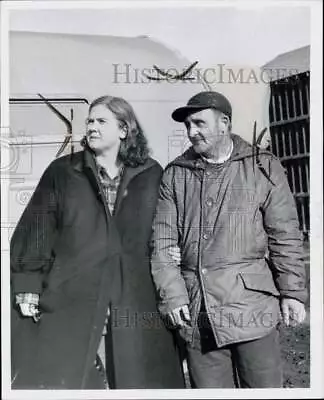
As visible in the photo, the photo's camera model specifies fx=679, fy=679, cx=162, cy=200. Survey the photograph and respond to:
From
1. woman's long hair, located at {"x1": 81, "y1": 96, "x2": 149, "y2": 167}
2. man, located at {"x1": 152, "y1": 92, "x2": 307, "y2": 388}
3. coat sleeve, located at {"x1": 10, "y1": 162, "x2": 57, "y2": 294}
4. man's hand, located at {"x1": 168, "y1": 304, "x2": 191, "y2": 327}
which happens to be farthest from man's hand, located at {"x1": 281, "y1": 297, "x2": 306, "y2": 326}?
coat sleeve, located at {"x1": 10, "y1": 162, "x2": 57, "y2": 294}

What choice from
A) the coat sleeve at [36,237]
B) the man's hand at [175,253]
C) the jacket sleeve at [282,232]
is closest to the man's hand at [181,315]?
the man's hand at [175,253]

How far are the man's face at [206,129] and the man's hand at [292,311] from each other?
53 centimetres

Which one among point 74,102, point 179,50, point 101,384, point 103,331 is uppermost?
point 179,50

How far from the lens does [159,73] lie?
2133 mm

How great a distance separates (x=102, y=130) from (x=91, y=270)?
0.45 metres

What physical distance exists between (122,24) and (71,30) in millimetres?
163

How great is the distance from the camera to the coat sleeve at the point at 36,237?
2160 mm

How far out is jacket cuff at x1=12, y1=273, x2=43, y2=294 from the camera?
85.3 inches

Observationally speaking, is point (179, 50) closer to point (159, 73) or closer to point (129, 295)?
point (159, 73)

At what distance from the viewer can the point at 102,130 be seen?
2.15 m

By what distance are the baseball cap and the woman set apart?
139mm

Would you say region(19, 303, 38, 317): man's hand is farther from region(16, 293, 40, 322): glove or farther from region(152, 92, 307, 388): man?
region(152, 92, 307, 388): man

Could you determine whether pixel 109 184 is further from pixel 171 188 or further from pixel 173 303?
pixel 173 303

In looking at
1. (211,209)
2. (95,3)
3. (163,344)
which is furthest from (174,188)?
(95,3)
